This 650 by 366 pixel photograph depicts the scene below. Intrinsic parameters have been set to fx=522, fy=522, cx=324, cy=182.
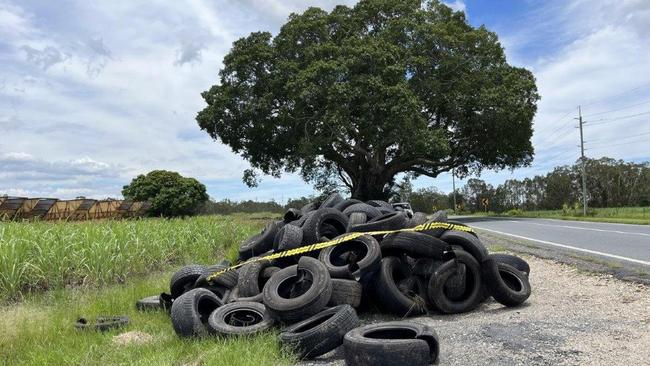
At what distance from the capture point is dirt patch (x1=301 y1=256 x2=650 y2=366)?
4715 mm

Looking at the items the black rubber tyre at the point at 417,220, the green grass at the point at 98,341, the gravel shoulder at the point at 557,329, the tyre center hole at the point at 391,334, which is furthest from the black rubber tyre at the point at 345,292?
the black rubber tyre at the point at 417,220

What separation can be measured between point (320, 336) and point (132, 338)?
2249mm

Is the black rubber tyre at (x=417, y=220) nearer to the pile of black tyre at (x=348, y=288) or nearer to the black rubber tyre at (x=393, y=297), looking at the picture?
the pile of black tyre at (x=348, y=288)

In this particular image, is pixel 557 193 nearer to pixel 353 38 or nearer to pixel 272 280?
pixel 353 38

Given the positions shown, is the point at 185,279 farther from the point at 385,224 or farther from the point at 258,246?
the point at 385,224

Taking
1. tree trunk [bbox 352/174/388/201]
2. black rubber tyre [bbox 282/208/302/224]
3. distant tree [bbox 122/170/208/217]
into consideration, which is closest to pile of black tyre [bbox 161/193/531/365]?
black rubber tyre [bbox 282/208/302/224]

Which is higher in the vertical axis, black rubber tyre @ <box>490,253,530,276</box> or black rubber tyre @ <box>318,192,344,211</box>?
black rubber tyre @ <box>318,192,344,211</box>

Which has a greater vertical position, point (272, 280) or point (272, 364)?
point (272, 280)

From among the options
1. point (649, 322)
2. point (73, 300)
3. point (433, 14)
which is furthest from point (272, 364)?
point (433, 14)

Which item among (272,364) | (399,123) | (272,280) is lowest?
(272,364)

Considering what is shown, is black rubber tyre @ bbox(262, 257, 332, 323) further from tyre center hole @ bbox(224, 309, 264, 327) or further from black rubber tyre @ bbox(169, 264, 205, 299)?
black rubber tyre @ bbox(169, 264, 205, 299)

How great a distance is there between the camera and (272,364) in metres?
4.64

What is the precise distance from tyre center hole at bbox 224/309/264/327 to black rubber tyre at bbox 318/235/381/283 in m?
Result: 1.10

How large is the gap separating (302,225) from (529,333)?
424 centimetres
